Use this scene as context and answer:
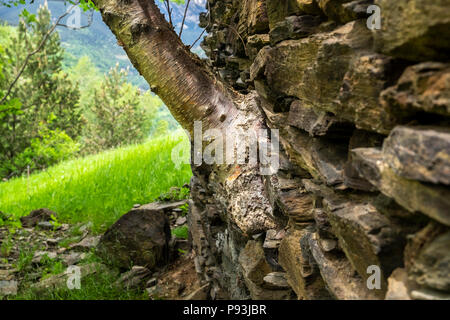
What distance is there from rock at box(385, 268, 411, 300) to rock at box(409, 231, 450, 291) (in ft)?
0.25

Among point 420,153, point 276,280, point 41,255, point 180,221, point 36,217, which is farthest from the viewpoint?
point 36,217

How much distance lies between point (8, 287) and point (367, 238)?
173 inches

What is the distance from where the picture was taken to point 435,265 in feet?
3.52

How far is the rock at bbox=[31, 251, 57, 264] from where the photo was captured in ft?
16.0

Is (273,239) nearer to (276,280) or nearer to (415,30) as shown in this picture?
(276,280)

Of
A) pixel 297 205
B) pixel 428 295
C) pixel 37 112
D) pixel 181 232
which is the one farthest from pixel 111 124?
pixel 428 295

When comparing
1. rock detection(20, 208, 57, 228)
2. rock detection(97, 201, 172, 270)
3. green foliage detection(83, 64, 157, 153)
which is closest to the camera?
rock detection(97, 201, 172, 270)

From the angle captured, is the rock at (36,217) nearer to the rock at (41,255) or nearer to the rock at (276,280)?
the rock at (41,255)

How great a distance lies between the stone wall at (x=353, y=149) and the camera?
3.53ft

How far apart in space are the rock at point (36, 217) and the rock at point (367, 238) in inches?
241

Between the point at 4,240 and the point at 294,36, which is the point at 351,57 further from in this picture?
the point at 4,240

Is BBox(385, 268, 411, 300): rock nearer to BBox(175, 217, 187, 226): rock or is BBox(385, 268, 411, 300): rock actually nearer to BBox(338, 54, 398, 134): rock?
BBox(338, 54, 398, 134): rock

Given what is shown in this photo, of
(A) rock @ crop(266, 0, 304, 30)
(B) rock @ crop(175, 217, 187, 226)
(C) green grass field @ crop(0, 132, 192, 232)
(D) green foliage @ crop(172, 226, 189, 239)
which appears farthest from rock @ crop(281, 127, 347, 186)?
(C) green grass field @ crop(0, 132, 192, 232)
